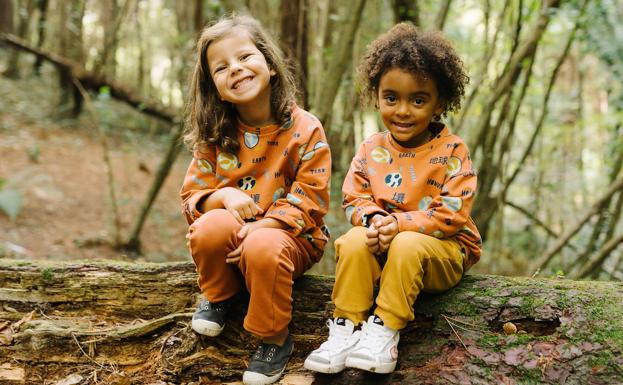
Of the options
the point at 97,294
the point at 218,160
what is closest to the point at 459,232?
the point at 218,160

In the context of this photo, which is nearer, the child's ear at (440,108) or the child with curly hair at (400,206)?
the child with curly hair at (400,206)

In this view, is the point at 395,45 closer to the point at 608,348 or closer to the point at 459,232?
the point at 459,232

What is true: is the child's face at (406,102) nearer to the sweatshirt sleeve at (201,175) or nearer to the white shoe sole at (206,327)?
the sweatshirt sleeve at (201,175)

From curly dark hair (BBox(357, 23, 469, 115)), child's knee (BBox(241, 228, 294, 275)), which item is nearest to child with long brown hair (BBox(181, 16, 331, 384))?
child's knee (BBox(241, 228, 294, 275))

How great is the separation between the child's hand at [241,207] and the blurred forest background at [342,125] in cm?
177

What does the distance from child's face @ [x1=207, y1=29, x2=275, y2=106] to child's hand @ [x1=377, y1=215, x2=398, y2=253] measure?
2.93ft

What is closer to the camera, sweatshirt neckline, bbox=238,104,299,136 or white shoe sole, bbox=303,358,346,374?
white shoe sole, bbox=303,358,346,374

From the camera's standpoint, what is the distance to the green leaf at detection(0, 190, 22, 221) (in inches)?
264

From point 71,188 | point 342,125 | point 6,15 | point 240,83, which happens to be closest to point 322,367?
point 240,83

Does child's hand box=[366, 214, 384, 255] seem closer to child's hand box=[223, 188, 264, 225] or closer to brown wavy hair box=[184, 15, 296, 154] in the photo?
child's hand box=[223, 188, 264, 225]

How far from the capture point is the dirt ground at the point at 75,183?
6898 millimetres

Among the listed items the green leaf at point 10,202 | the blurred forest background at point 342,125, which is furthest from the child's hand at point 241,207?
the green leaf at point 10,202

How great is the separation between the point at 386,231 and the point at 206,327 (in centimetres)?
95

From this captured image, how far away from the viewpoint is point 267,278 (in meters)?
2.27
